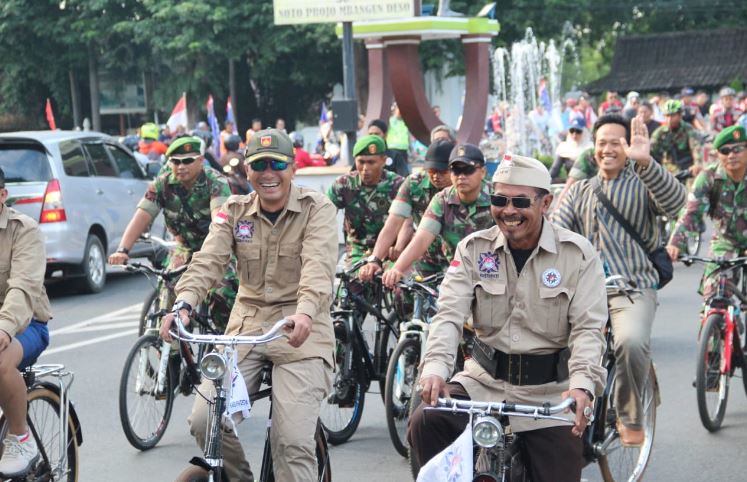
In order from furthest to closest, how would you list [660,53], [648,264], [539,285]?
[660,53], [648,264], [539,285]

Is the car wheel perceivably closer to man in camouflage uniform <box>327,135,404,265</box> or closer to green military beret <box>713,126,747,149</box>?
man in camouflage uniform <box>327,135,404,265</box>

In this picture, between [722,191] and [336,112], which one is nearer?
[722,191]

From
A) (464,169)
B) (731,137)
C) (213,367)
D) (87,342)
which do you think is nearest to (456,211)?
(464,169)

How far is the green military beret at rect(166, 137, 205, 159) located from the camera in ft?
28.7

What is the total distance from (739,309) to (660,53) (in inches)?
1590

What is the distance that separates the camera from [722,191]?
8266mm

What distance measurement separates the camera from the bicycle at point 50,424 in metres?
5.95

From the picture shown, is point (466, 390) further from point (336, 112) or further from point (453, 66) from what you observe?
point (453, 66)

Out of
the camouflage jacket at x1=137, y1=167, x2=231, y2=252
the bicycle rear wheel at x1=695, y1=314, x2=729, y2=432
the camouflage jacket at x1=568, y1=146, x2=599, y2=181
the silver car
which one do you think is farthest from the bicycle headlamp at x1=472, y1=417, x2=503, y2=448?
the silver car

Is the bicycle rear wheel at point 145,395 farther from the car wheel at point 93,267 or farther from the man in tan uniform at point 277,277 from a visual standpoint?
the car wheel at point 93,267

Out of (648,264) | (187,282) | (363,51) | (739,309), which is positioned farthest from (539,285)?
(363,51)

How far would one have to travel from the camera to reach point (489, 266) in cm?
502

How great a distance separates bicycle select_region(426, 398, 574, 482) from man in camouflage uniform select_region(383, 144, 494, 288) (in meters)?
2.70

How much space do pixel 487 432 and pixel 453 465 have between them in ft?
0.54
